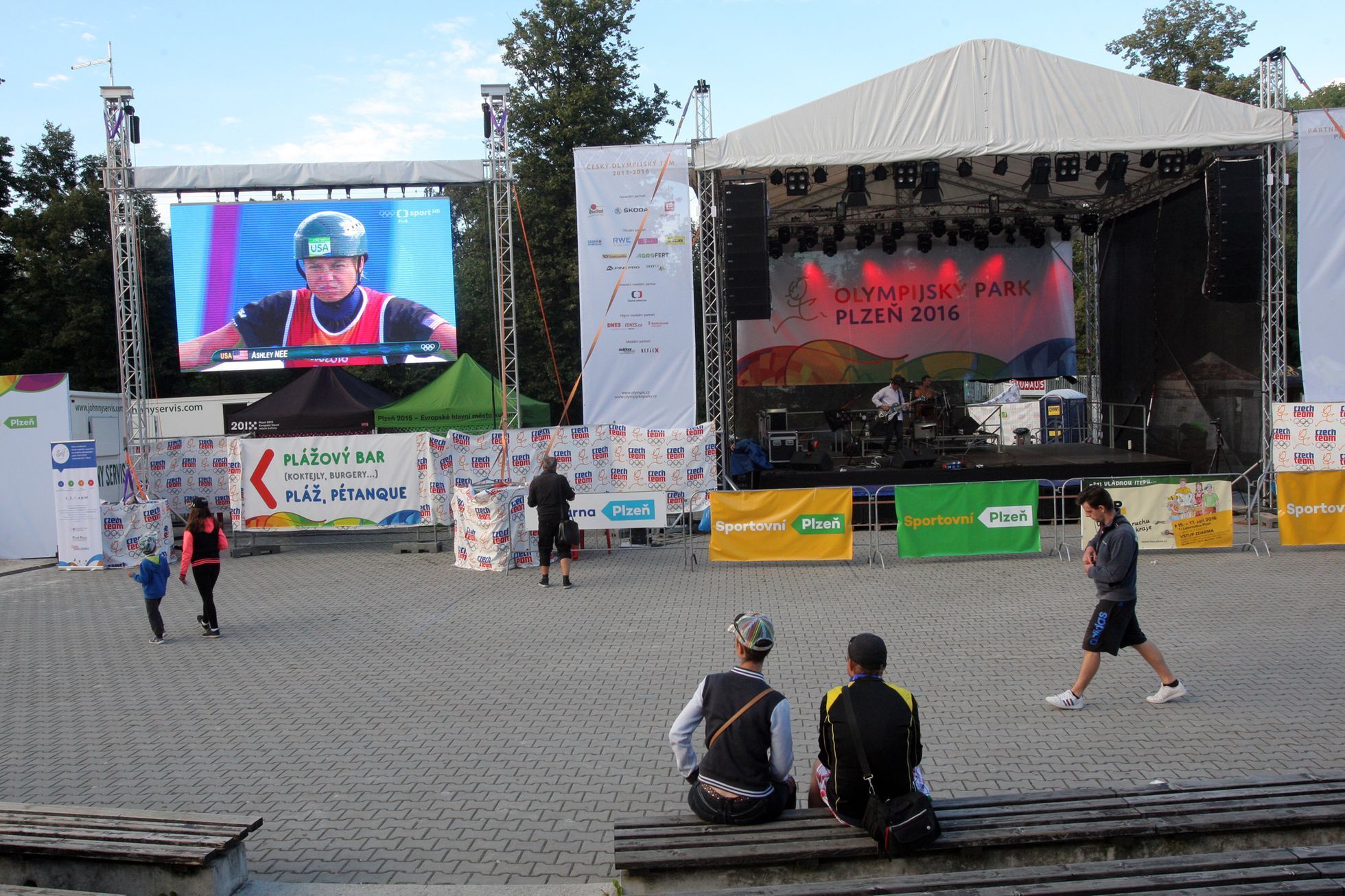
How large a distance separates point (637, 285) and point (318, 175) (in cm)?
545

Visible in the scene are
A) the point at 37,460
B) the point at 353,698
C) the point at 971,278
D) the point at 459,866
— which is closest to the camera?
the point at 459,866

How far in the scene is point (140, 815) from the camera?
4367mm

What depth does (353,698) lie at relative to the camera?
732cm

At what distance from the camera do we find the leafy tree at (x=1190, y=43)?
34.2m

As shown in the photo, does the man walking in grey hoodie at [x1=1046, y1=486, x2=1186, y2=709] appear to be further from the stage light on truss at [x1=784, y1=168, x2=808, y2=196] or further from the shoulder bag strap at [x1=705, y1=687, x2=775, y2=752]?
the stage light on truss at [x1=784, y1=168, x2=808, y2=196]

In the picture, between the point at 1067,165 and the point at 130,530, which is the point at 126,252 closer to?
the point at 130,530

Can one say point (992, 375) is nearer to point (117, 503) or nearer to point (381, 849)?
point (117, 503)

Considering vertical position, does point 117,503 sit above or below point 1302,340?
below

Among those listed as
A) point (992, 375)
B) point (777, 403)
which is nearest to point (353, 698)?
point (777, 403)

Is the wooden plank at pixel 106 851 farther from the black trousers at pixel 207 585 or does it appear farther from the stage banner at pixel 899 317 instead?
the stage banner at pixel 899 317

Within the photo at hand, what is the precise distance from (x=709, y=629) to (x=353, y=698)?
3.40 meters

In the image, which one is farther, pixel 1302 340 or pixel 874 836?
pixel 1302 340

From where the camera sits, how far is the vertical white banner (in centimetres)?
1471

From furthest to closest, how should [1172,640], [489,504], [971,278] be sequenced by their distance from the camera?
[971,278]
[489,504]
[1172,640]
